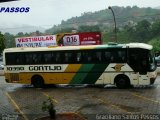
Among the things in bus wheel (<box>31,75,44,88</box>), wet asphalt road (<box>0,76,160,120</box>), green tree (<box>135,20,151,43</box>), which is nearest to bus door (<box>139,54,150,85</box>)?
wet asphalt road (<box>0,76,160,120</box>)

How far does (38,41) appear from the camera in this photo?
31.8 metres

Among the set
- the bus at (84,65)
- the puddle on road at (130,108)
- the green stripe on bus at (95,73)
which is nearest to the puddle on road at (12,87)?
the bus at (84,65)

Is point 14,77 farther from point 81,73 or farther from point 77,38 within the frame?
point 77,38

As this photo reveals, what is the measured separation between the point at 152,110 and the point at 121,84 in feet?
22.5

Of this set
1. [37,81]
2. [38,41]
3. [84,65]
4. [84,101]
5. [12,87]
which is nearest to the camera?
[84,101]

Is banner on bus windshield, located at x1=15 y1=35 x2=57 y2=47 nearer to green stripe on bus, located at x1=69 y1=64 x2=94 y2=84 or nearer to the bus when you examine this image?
the bus

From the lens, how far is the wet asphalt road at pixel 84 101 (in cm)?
1553

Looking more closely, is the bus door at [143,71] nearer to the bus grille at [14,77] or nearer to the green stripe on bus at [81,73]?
the green stripe on bus at [81,73]

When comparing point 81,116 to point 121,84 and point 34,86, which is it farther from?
point 34,86

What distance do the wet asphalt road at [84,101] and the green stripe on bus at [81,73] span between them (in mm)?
594

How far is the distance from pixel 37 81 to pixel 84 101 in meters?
7.04

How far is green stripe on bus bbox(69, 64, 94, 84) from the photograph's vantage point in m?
22.7

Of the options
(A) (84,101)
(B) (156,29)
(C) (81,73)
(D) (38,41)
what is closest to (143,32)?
(B) (156,29)

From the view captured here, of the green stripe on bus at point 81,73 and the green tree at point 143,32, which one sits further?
A: the green tree at point 143,32
